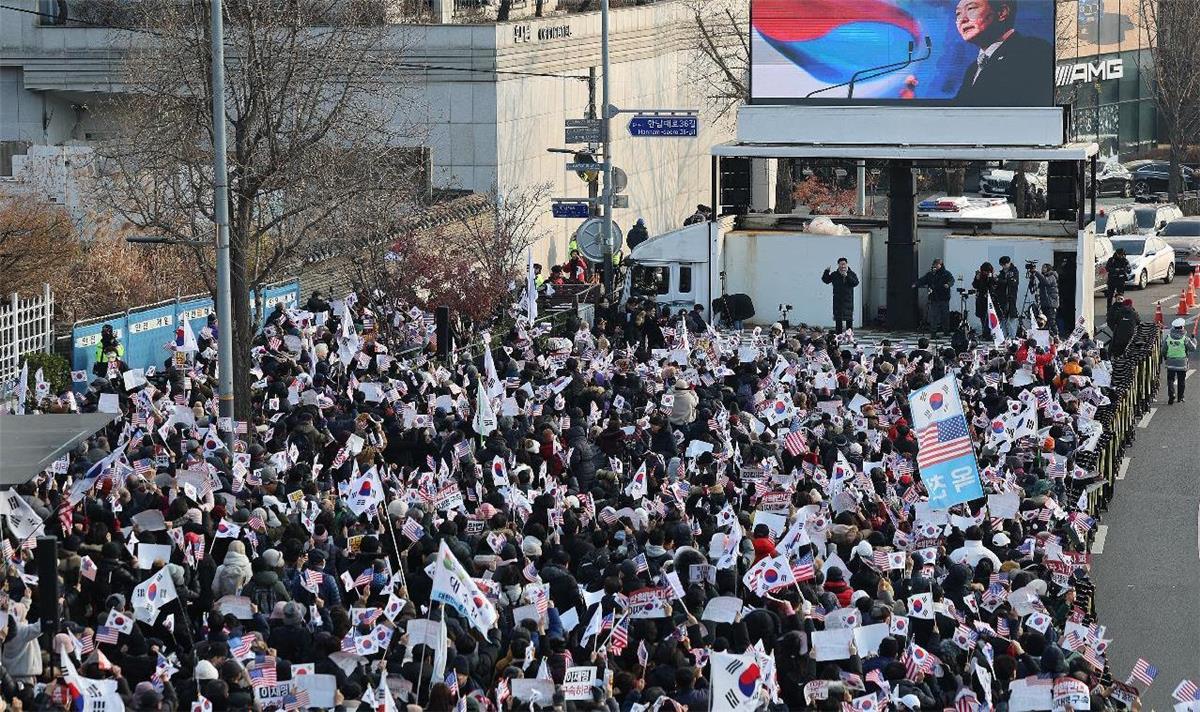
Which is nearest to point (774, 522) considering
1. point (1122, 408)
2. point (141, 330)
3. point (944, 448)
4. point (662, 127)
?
point (944, 448)

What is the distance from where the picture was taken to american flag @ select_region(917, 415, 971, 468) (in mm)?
18172

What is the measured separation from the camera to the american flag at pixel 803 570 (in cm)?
1566

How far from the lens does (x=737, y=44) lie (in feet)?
174

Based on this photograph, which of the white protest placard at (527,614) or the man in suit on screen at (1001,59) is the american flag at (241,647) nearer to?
the white protest placard at (527,614)

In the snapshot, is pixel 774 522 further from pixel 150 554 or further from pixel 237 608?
pixel 150 554

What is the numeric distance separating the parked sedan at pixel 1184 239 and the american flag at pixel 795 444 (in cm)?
2588

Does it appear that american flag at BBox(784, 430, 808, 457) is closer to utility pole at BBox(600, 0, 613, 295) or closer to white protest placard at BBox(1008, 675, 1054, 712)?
white protest placard at BBox(1008, 675, 1054, 712)

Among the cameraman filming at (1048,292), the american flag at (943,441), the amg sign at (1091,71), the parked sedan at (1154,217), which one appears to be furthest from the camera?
the amg sign at (1091,71)

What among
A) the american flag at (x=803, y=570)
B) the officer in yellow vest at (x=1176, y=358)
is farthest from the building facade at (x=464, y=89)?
the american flag at (x=803, y=570)

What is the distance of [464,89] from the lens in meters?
42.0

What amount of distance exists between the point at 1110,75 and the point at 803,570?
55.3 meters

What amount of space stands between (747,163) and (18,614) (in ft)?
70.7

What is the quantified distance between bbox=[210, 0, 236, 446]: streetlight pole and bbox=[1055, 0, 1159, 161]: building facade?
45313 mm

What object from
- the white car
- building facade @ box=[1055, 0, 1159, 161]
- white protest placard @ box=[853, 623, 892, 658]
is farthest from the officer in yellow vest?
building facade @ box=[1055, 0, 1159, 161]
